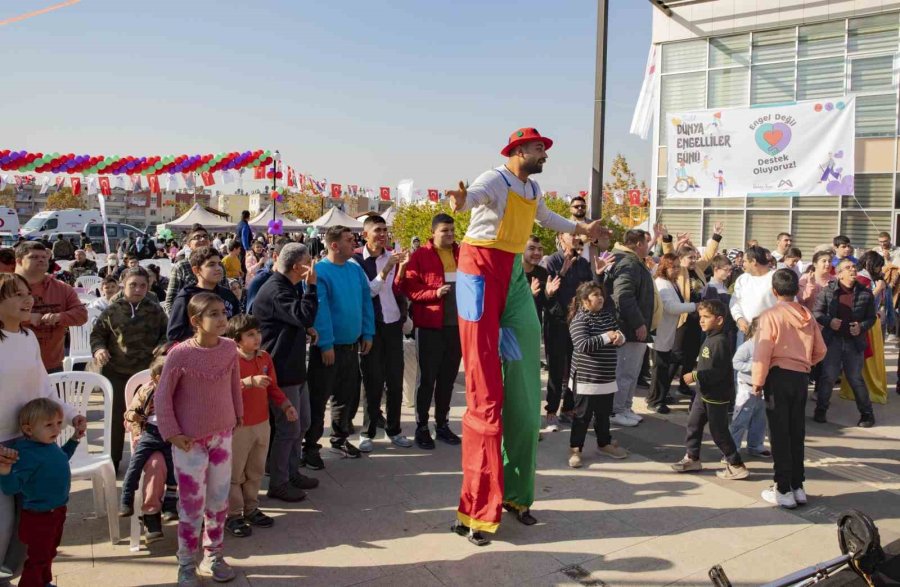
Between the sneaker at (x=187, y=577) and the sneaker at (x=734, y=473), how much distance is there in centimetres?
367

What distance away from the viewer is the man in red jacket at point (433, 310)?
5.58 meters

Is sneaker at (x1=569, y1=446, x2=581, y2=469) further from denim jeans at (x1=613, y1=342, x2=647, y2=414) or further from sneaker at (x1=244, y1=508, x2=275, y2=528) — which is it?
sneaker at (x1=244, y1=508, x2=275, y2=528)

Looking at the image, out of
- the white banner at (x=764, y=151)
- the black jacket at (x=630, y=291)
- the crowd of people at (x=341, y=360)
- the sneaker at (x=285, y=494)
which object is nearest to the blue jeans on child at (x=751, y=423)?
the crowd of people at (x=341, y=360)

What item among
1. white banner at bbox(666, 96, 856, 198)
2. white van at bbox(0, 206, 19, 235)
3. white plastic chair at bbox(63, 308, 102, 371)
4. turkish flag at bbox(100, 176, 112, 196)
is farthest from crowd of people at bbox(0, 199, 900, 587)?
white van at bbox(0, 206, 19, 235)

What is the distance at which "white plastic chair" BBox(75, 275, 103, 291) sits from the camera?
427 inches

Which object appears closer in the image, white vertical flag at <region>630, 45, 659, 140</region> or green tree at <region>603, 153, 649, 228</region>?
white vertical flag at <region>630, 45, 659, 140</region>

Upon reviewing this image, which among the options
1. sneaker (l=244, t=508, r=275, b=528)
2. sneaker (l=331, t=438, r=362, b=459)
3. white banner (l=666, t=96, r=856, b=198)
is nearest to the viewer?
sneaker (l=244, t=508, r=275, b=528)

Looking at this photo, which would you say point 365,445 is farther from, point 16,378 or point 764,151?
point 764,151

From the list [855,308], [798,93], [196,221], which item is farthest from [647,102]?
[196,221]

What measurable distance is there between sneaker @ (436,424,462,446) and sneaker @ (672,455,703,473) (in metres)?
1.76

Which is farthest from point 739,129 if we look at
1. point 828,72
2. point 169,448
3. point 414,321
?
point 169,448

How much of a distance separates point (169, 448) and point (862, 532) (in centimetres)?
361

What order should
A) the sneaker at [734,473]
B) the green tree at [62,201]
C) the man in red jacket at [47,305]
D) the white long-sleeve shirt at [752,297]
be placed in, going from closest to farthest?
1. the man in red jacket at [47,305]
2. the sneaker at [734,473]
3. the white long-sleeve shirt at [752,297]
4. the green tree at [62,201]

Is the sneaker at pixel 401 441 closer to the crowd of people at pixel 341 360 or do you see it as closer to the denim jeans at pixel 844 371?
the crowd of people at pixel 341 360
